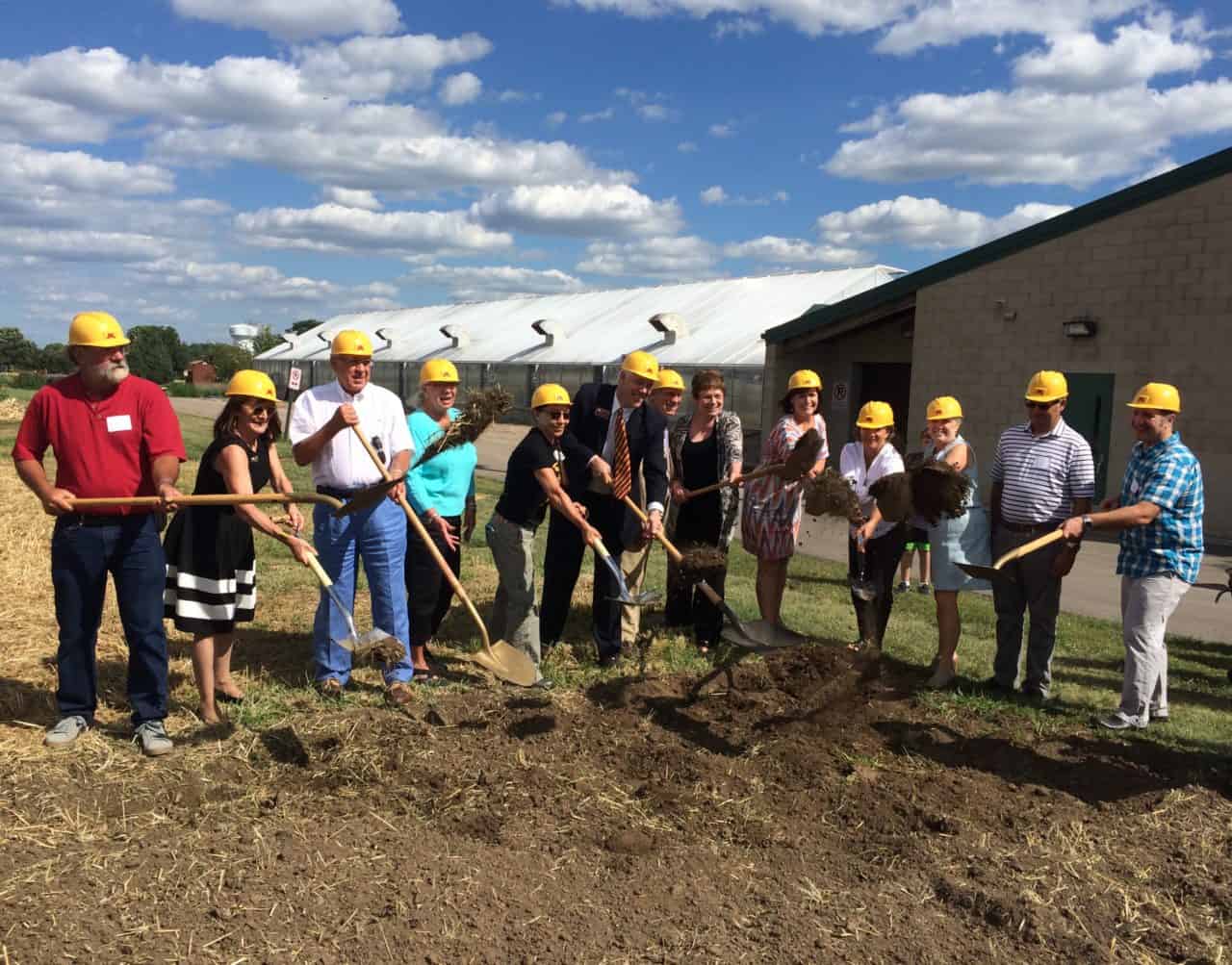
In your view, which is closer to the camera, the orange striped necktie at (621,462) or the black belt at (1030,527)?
the black belt at (1030,527)

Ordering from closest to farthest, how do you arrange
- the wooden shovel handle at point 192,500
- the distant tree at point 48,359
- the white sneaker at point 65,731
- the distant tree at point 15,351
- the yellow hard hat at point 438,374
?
the wooden shovel handle at point 192,500 < the white sneaker at point 65,731 < the yellow hard hat at point 438,374 < the distant tree at point 48,359 < the distant tree at point 15,351

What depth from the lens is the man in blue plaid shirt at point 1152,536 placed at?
503cm

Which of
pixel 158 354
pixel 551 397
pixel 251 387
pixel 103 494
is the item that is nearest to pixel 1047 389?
pixel 551 397

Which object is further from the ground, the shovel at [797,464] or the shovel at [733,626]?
the shovel at [797,464]

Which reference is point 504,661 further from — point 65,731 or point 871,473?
point 871,473

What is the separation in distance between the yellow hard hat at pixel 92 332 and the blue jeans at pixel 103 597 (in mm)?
775

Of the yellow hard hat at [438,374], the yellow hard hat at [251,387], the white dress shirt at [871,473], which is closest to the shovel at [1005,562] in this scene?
the white dress shirt at [871,473]

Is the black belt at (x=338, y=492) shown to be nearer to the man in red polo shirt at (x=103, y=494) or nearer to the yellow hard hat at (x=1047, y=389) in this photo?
the man in red polo shirt at (x=103, y=494)

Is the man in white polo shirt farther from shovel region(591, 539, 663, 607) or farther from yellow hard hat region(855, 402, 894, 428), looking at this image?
yellow hard hat region(855, 402, 894, 428)

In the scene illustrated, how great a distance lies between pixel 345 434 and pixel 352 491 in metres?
0.29

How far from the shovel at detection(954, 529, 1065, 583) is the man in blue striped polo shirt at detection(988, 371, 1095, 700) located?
0.12 meters

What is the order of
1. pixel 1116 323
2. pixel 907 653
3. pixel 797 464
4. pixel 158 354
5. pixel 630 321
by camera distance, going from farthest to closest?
pixel 158 354
pixel 630 321
pixel 1116 323
pixel 907 653
pixel 797 464

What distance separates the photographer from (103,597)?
14.7 ft

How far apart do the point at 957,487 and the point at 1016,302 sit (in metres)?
11.3
